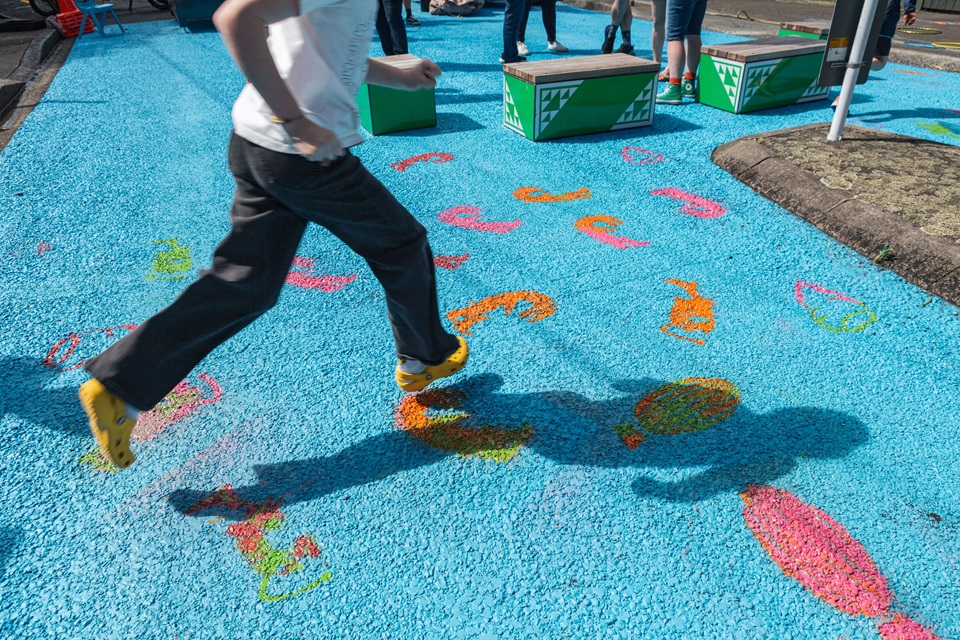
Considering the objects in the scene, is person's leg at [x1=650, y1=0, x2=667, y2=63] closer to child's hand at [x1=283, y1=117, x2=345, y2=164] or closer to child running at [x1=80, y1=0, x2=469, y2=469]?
child running at [x1=80, y1=0, x2=469, y2=469]

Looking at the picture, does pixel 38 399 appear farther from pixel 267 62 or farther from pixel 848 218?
pixel 848 218

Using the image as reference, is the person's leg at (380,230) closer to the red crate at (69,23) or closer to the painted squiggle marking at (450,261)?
the painted squiggle marking at (450,261)

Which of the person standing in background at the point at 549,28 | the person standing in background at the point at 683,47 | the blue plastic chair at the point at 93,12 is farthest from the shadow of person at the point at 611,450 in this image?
the blue plastic chair at the point at 93,12

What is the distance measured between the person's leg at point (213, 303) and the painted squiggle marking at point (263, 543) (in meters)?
0.31

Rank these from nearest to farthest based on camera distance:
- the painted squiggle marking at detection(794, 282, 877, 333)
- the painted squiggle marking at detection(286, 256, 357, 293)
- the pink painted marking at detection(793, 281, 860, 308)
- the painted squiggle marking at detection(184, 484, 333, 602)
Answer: the painted squiggle marking at detection(184, 484, 333, 602) < the painted squiggle marking at detection(794, 282, 877, 333) < the pink painted marking at detection(793, 281, 860, 308) < the painted squiggle marking at detection(286, 256, 357, 293)

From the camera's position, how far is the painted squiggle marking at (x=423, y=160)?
3.97m

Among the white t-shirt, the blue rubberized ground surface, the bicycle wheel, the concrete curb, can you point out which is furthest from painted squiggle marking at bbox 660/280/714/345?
the bicycle wheel

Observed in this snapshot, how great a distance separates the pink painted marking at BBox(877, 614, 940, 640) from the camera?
4.34ft

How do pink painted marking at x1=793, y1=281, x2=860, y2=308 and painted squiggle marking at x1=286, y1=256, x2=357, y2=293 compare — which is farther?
painted squiggle marking at x1=286, y1=256, x2=357, y2=293

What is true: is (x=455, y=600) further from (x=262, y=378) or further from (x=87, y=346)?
(x=87, y=346)

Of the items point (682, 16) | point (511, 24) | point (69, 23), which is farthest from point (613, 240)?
point (69, 23)

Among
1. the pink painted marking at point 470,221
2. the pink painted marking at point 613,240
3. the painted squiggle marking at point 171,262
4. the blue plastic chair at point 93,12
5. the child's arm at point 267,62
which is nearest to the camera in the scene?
the child's arm at point 267,62

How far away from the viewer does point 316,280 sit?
269 centimetres

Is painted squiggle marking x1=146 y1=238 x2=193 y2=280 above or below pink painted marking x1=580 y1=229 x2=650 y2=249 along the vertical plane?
above
